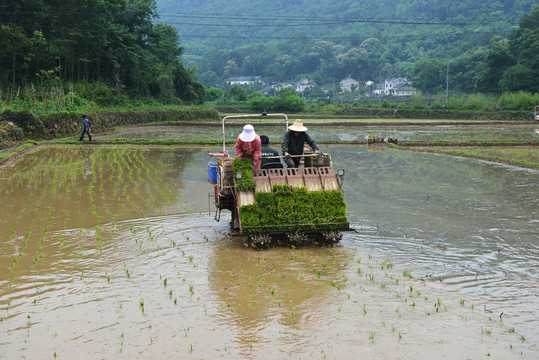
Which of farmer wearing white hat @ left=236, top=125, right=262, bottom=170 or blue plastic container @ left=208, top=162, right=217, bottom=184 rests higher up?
farmer wearing white hat @ left=236, top=125, right=262, bottom=170

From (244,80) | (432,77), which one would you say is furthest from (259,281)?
(244,80)

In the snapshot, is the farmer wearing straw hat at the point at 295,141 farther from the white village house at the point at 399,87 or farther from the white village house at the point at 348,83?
the white village house at the point at 348,83

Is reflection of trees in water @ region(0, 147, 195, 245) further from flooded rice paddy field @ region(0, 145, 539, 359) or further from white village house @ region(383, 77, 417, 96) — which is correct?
white village house @ region(383, 77, 417, 96)

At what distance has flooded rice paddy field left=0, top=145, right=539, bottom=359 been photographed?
5066 mm

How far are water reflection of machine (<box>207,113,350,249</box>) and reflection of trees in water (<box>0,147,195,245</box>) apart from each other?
3.33m

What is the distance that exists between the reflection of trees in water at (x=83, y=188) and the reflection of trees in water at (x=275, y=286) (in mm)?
3670

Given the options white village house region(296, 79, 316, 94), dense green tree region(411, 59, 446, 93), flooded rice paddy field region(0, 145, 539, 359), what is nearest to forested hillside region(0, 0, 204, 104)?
flooded rice paddy field region(0, 145, 539, 359)

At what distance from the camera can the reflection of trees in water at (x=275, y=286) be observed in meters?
5.54

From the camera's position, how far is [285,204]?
321 inches

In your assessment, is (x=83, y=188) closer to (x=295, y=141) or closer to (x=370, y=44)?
(x=295, y=141)

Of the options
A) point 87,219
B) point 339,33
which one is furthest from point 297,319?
point 339,33

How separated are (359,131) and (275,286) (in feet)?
98.8

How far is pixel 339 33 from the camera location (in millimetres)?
146000

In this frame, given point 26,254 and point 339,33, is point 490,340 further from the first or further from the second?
point 339,33
